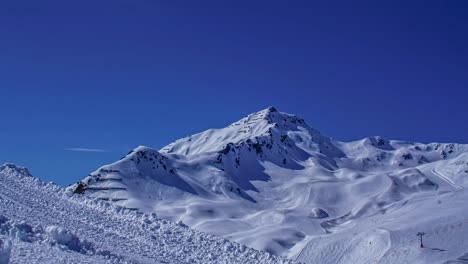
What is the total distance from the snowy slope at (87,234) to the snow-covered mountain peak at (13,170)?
74 cm

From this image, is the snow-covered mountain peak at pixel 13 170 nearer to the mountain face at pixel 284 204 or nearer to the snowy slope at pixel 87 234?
the snowy slope at pixel 87 234

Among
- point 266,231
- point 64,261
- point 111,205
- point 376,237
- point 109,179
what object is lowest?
point 64,261

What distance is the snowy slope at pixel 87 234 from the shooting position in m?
15.0

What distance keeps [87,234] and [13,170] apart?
11005mm

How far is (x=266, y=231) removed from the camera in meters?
118

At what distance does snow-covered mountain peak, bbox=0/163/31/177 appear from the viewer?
89.5 feet

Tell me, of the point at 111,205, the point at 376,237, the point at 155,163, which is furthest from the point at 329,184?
the point at 111,205

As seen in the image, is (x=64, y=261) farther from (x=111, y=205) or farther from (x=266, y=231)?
(x=266, y=231)

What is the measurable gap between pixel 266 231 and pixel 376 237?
33.8 meters

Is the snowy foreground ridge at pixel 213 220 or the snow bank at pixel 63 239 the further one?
the snowy foreground ridge at pixel 213 220

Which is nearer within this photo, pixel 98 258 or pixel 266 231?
pixel 98 258

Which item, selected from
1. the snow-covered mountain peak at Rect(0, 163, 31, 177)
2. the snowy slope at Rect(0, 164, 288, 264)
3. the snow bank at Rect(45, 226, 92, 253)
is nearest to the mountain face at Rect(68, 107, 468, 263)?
the snow-covered mountain peak at Rect(0, 163, 31, 177)

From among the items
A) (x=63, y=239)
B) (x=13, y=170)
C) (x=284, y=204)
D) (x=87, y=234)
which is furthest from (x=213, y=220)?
(x=63, y=239)

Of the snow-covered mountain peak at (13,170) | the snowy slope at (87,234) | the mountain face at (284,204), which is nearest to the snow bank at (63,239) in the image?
the snowy slope at (87,234)
